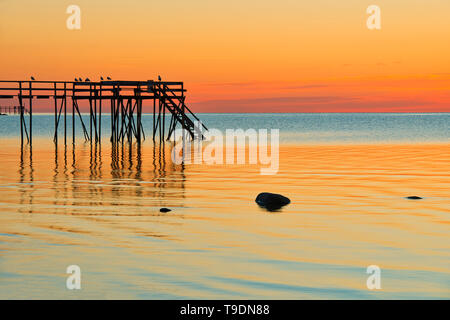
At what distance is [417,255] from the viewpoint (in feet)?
43.1

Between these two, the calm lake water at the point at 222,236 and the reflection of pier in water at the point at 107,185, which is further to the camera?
the reflection of pier in water at the point at 107,185

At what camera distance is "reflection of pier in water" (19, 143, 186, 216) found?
19328 mm

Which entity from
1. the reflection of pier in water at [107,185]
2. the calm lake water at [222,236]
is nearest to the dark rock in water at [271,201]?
the calm lake water at [222,236]

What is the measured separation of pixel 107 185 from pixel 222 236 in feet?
34.8

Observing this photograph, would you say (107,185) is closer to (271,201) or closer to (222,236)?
(271,201)

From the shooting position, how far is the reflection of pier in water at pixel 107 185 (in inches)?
761

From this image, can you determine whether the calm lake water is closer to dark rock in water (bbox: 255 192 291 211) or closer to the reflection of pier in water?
the reflection of pier in water

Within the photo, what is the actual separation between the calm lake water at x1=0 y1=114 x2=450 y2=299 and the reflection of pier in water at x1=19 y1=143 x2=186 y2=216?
77mm

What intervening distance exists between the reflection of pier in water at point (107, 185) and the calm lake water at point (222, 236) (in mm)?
77

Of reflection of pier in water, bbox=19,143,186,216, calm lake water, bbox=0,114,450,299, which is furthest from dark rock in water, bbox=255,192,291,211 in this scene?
reflection of pier in water, bbox=19,143,186,216

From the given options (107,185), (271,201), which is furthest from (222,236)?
(107,185)

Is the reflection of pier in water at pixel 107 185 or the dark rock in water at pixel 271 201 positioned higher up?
the reflection of pier in water at pixel 107 185

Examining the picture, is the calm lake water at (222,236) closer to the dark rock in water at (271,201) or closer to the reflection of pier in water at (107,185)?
the reflection of pier in water at (107,185)
